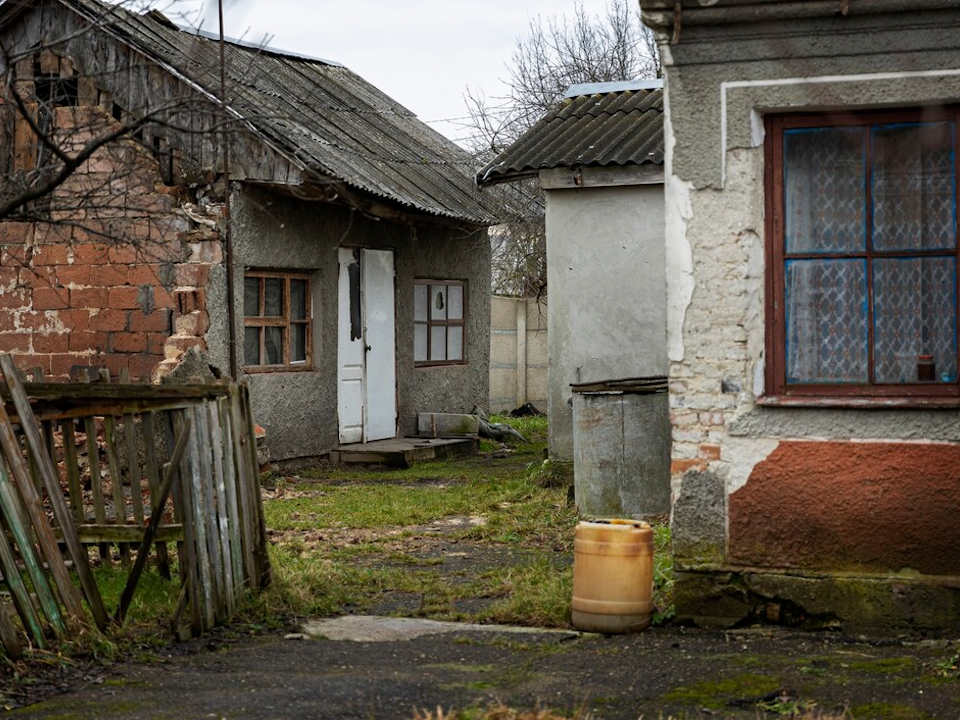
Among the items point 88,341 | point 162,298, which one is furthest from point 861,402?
point 88,341

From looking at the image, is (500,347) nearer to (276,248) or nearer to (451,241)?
(451,241)

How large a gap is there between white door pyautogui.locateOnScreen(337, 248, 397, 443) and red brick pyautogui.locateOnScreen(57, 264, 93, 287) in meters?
2.72

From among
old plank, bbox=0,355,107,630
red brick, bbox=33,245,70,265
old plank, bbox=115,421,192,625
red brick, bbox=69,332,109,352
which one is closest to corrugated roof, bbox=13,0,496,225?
red brick, bbox=33,245,70,265

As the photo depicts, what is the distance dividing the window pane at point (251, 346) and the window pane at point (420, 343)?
312 cm

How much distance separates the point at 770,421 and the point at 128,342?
7802 mm

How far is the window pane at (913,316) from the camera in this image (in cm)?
628

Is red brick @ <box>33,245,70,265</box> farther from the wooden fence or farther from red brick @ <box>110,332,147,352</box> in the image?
the wooden fence

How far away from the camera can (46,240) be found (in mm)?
12859

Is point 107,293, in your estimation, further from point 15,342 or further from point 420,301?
point 420,301

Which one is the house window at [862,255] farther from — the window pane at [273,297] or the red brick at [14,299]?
the red brick at [14,299]

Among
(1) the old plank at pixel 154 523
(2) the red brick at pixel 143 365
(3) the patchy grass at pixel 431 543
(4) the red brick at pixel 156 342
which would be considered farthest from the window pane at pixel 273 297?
(1) the old plank at pixel 154 523

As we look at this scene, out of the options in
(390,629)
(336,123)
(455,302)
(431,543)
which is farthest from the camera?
(455,302)

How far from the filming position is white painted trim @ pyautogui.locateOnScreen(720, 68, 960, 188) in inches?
243

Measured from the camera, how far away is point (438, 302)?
1639cm
